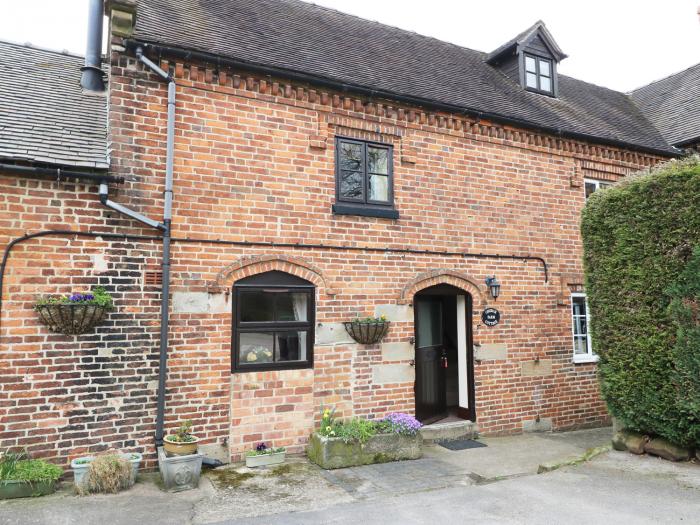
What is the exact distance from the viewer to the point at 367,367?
8008 mm

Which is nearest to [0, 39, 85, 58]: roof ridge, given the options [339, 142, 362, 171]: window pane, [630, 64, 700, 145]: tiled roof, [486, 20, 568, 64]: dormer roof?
[339, 142, 362, 171]: window pane

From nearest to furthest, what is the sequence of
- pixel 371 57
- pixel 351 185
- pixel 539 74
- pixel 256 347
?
1. pixel 256 347
2. pixel 351 185
3. pixel 371 57
4. pixel 539 74

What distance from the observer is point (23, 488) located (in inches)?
215

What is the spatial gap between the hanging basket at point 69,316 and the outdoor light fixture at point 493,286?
6.36 metres

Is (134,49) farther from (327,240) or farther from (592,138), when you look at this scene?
(592,138)

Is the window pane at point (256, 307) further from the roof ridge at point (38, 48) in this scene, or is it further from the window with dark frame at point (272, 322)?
the roof ridge at point (38, 48)

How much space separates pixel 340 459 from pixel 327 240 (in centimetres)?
322

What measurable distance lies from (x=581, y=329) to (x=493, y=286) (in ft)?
8.80

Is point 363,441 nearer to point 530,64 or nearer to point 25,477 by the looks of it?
point 25,477

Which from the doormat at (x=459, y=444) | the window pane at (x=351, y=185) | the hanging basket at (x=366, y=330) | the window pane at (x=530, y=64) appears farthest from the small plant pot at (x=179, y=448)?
the window pane at (x=530, y=64)

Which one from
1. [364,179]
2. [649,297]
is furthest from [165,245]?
[649,297]

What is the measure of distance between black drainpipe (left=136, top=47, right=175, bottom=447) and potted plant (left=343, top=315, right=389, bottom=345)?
270 cm

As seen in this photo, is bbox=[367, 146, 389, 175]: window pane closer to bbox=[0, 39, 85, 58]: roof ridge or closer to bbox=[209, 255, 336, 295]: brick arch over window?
bbox=[209, 255, 336, 295]: brick arch over window

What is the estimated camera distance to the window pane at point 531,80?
11.8 metres
